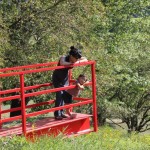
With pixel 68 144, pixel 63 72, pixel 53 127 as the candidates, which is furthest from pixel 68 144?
pixel 63 72

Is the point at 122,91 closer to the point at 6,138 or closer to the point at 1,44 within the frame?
the point at 1,44

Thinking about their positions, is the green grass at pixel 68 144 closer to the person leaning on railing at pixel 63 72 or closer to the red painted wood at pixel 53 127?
the red painted wood at pixel 53 127

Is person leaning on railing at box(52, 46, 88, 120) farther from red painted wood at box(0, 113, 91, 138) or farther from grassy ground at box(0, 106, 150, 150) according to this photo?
grassy ground at box(0, 106, 150, 150)

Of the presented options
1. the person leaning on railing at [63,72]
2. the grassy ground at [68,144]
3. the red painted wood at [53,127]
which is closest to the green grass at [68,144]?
the grassy ground at [68,144]

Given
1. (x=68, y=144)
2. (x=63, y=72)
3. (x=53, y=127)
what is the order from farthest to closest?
(x=63, y=72)
(x=53, y=127)
(x=68, y=144)

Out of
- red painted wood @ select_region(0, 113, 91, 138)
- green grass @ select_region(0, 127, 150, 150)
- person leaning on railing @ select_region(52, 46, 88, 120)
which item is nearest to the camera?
green grass @ select_region(0, 127, 150, 150)

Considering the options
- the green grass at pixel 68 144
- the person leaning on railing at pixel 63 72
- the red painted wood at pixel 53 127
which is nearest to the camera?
the green grass at pixel 68 144

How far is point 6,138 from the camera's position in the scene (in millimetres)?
6355

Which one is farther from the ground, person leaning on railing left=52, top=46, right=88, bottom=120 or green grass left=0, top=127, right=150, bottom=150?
person leaning on railing left=52, top=46, right=88, bottom=120

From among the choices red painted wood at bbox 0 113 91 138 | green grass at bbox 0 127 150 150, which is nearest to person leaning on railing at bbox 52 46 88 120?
red painted wood at bbox 0 113 91 138

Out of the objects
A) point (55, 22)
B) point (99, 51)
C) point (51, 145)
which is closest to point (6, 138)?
point (51, 145)

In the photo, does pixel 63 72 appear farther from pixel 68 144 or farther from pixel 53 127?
pixel 68 144

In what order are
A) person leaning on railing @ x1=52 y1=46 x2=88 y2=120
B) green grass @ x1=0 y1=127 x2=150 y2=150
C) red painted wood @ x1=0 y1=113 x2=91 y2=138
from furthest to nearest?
→ person leaning on railing @ x1=52 y1=46 x2=88 y2=120
red painted wood @ x1=0 y1=113 x2=91 y2=138
green grass @ x1=0 y1=127 x2=150 y2=150

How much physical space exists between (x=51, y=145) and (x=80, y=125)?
6.17 feet
